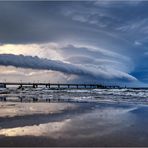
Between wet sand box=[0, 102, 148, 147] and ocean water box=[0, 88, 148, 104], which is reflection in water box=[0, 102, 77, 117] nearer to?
wet sand box=[0, 102, 148, 147]

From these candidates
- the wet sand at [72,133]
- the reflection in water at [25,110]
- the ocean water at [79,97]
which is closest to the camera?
the wet sand at [72,133]

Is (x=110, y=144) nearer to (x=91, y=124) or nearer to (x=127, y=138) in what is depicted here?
(x=127, y=138)

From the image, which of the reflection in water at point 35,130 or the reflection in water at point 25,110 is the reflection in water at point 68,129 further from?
the reflection in water at point 25,110

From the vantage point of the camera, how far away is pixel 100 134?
9883 mm

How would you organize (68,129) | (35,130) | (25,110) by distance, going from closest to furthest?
(35,130)
(68,129)
(25,110)

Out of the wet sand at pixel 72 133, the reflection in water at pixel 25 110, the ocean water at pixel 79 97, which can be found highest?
the ocean water at pixel 79 97

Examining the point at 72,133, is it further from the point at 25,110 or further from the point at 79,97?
the point at 79,97


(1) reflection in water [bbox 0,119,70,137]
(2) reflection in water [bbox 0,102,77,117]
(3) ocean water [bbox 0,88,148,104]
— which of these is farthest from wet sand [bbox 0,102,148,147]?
(3) ocean water [bbox 0,88,148,104]

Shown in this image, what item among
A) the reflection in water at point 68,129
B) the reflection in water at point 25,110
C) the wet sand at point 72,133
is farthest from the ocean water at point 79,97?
the wet sand at point 72,133

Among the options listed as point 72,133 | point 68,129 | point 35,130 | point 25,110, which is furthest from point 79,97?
point 72,133

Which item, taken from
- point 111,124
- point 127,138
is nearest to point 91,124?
point 111,124

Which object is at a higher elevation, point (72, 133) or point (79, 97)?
point (79, 97)

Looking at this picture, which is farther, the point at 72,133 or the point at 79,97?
the point at 79,97

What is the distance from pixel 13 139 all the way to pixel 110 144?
3006mm
